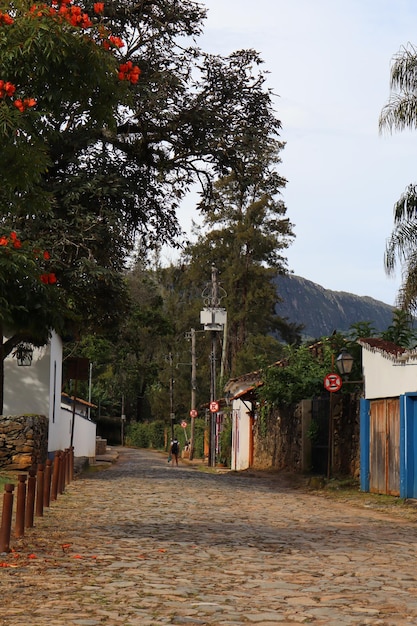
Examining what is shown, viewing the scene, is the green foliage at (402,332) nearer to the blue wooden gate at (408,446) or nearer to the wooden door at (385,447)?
the wooden door at (385,447)

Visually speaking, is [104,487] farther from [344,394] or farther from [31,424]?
[344,394]

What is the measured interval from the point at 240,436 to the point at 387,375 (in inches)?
899

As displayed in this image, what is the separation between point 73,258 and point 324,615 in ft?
52.1

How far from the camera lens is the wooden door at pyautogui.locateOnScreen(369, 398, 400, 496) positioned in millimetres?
19031

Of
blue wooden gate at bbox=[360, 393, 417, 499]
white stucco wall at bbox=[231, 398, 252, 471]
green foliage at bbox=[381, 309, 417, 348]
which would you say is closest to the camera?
blue wooden gate at bbox=[360, 393, 417, 499]

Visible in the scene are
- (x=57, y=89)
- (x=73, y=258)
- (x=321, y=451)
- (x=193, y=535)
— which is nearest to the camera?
(x=57, y=89)

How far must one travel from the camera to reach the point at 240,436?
41.8 metres

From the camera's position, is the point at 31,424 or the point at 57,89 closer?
the point at 57,89

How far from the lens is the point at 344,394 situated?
2483cm

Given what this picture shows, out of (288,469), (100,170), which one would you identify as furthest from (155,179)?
(288,469)

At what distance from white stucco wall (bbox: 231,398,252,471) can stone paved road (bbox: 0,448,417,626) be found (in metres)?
23.1

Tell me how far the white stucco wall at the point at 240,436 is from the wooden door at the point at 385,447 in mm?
18612

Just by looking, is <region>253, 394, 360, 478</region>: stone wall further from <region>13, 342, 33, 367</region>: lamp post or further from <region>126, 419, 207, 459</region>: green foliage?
<region>126, 419, 207, 459</region>: green foliage

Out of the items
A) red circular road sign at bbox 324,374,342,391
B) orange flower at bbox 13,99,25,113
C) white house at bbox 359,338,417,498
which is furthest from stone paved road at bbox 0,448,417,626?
red circular road sign at bbox 324,374,342,391
